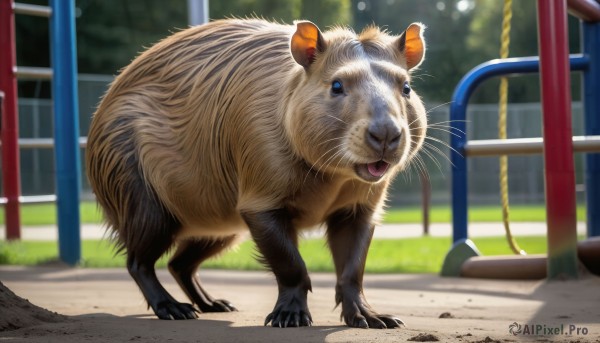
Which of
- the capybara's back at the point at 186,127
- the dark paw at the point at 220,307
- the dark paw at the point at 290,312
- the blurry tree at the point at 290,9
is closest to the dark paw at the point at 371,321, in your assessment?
the dark paw at the point at 290,312

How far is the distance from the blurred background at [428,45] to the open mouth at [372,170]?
53.9ft

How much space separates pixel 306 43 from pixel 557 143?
190cm

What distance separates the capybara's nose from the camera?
137 inches

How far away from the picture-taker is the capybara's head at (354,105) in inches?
140

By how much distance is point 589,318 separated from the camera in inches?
153

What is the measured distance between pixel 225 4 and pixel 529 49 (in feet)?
33.0

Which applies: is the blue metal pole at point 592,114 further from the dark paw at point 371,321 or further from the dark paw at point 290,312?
the dark paw at point 290,312

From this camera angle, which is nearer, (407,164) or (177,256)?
(407,164)

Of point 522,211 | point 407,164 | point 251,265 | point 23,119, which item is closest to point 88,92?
point 23,119

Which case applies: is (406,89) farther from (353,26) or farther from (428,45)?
(353,26)

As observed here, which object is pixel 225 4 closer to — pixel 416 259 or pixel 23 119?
pixel 23 119

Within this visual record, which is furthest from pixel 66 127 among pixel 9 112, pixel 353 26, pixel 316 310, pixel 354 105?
pixel 353 26

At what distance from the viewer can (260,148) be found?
398cm

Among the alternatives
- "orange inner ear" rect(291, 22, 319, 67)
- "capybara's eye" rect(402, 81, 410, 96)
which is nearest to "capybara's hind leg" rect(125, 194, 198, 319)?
"orange inner ear" rect(291, 22, 319, 67)
